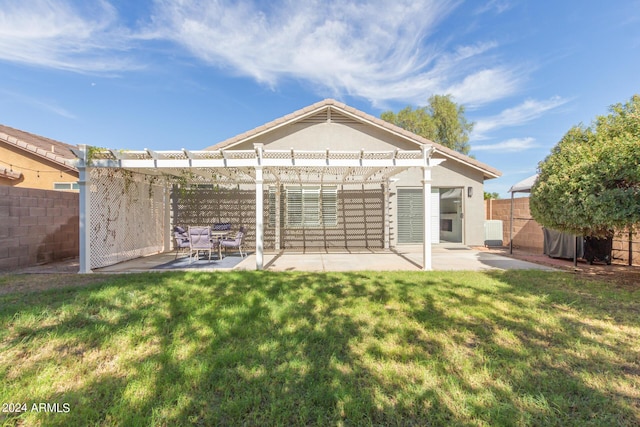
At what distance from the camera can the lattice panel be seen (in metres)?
7.63

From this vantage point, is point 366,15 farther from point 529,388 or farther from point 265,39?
point 529,388

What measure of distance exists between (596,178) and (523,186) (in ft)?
16.9

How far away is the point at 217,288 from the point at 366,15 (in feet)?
36.3

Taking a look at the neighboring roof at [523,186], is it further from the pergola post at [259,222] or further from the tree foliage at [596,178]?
the pergola post at [259,222]

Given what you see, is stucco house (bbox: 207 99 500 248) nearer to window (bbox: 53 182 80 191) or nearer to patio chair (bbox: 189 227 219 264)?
patio chair (bbox: 189 227 219 264)

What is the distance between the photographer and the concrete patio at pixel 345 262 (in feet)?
24.6

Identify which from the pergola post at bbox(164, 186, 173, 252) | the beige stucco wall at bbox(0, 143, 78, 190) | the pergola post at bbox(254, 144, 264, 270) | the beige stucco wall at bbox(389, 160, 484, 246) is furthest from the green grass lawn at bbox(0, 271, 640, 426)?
the beige stucco wall at bbox(0, 143, 78, 190)

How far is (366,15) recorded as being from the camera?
10.3 m

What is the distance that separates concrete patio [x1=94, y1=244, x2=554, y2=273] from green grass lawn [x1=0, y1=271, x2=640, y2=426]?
2322mm

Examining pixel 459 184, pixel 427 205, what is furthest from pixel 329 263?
pixel 459 184

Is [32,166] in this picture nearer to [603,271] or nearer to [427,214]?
[427,214]

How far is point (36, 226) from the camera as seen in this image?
7.99 m

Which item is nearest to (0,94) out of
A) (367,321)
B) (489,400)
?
(367,321)

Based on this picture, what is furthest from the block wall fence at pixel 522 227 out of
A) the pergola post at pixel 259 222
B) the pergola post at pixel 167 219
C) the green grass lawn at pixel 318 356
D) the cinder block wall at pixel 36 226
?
the cinder block wall at pixel 36 226
